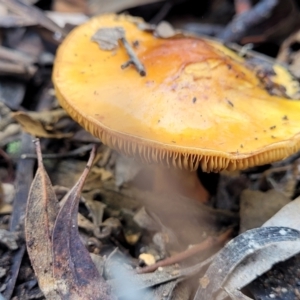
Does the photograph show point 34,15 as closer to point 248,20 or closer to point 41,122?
point 41,122

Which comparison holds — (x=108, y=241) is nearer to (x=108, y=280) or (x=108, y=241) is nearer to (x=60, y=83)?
(x=108, y=280)

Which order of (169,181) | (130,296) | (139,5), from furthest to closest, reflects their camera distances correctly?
(139,5) → (169,181) → (130,296)

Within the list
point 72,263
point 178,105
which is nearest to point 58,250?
point 72,263

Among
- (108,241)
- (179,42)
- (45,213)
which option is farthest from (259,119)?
(45,213)

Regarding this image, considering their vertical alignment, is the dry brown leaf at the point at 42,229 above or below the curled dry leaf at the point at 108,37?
below

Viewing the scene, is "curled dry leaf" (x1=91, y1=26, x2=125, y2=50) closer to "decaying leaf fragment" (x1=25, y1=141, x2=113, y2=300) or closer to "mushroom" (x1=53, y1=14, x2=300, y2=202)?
"mushroom" (x1=53, y1=14, x2=300, y2=202)

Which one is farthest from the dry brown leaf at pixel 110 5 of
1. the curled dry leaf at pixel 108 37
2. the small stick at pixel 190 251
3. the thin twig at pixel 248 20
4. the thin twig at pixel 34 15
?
the small stick at pixel 190 251

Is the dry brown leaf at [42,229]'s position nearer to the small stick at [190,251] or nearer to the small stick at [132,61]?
the small stick at [190,251]
